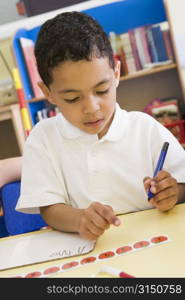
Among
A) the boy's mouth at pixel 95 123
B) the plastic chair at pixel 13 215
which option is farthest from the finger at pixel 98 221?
the plastic chair at pixel 13 215

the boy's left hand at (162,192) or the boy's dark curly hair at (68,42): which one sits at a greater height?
the boy's dark curly hair at (68,42)

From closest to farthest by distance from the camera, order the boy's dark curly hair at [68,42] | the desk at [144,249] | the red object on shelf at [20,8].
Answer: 1. the desk at [144,249]
2. the boy's dark curly hair at [68,42]
3. the red object on shelf at [20,8]

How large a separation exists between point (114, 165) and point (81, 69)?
0.29 m

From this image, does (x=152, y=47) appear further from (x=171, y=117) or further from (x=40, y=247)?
(x=40, y=247)

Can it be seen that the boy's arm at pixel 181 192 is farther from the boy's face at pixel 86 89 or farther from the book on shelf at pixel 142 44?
the book on shelf at pixel 142 44

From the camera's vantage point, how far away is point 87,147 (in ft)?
3.08

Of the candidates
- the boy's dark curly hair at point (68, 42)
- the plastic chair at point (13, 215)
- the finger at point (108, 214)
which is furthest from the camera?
the plastic chair at point (13, 215)

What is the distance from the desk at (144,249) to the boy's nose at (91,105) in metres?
0.23

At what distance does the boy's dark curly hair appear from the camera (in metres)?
0.78

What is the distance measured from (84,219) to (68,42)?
1.18ft

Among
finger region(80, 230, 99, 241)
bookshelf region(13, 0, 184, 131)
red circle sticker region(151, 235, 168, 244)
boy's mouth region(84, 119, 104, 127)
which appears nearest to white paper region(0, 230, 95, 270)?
finger region(80, 230, 99, 241)

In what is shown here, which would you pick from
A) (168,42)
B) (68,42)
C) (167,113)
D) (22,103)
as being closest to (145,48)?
(168,42)

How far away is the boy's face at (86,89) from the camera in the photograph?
753 mm

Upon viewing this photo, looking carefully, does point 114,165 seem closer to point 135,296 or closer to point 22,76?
point 135,296
